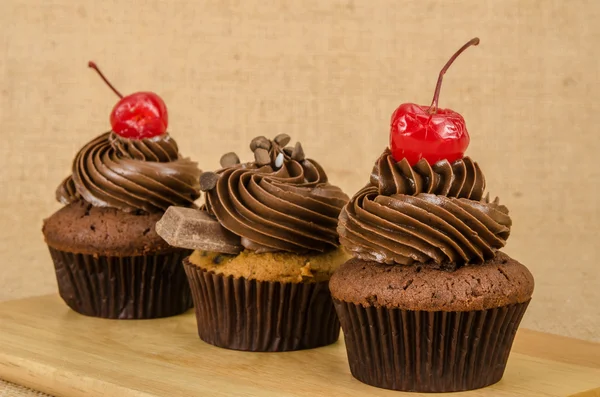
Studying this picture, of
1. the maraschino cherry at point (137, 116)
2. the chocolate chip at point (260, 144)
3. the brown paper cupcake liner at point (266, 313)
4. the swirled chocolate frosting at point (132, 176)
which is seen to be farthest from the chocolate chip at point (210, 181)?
the maraschino cherry at point (137, 116)

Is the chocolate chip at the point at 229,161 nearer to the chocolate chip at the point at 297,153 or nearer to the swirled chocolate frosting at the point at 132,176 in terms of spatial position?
the chocolate chip at the point at 297,153

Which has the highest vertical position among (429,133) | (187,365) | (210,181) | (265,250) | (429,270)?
(429,133)

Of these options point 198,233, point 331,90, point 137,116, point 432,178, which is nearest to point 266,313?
point 198,233

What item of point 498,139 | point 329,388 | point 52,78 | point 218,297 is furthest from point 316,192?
point 52,78

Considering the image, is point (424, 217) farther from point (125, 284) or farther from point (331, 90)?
point (331, 90)

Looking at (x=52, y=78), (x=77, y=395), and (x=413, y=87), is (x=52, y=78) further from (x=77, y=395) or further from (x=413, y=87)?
(x=77, y=395)

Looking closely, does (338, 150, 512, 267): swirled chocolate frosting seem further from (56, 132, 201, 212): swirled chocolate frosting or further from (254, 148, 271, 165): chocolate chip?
(56, 132, 201, 212): swirled chocolate frosting
